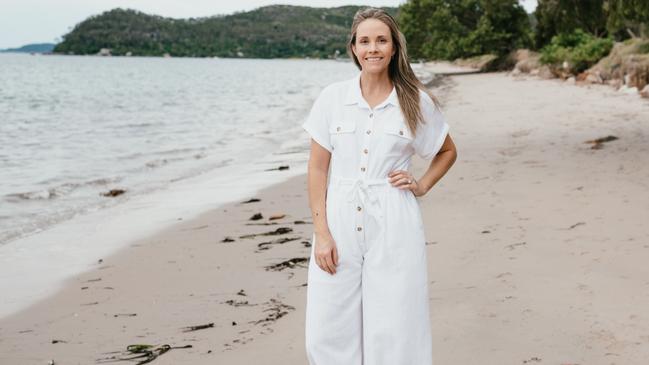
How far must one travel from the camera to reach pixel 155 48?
17888 centimetres

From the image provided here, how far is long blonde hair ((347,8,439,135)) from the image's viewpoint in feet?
8.87

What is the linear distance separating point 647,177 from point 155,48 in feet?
588

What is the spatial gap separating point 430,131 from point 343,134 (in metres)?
0.35

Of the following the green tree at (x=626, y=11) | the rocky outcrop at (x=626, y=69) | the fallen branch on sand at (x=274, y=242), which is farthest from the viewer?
the rocky outcrop at (x=626, y=69)

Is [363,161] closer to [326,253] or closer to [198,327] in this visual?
[326,253]

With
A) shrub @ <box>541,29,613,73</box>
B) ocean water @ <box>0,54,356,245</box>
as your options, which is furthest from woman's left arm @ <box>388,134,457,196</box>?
shrub @ <box>541,29,613,73</box>

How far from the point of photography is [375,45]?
107 inches

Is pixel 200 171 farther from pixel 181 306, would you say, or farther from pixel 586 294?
pixel 586 294

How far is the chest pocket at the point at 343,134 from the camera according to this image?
8.83 feet

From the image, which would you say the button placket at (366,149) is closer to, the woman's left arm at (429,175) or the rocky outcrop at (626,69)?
the woman's left arm at (429,175)

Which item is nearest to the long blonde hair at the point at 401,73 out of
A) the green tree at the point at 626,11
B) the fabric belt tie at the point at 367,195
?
the fabric belt tie at the point at 367,195

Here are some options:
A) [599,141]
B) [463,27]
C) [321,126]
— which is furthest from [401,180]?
[463,27]

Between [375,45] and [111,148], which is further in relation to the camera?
[111,148]

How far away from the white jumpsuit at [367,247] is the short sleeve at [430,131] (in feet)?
0.11
